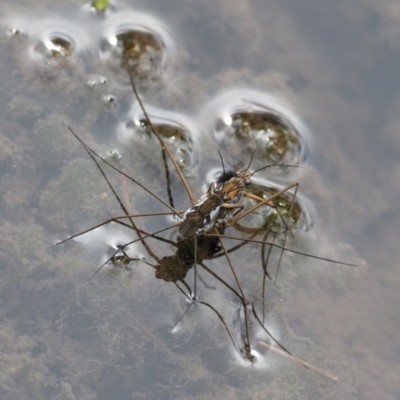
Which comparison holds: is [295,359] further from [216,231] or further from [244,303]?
[216,231]

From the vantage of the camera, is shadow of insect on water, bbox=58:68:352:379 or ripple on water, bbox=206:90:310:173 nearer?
shadow of insect on water, bbox=58:68:352:379

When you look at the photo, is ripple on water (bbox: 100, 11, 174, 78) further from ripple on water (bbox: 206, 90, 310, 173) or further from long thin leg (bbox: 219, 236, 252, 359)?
long thin leg (bbox: 219, 236, 252, 359)

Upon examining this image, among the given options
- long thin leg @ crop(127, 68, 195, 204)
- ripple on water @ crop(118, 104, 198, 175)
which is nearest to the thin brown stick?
long thin leg @ crop(127, 68, 195, 204)

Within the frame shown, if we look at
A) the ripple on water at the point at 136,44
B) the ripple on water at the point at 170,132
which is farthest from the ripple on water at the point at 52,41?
the ripple on water at the point at 170,132

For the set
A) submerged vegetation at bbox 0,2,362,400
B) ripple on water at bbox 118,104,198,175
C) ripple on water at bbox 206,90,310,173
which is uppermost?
ripple on water at bbox 206,90,310,173

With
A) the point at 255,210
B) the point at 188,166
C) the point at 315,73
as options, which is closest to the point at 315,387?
the point at 255,210

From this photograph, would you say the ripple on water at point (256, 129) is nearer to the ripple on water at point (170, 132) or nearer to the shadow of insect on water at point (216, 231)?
the ripple on water at point (170, 132)

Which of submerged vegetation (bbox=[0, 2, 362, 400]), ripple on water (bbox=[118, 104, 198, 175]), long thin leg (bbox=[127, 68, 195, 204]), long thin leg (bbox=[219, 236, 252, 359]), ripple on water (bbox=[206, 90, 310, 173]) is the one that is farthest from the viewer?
ripple on water (bbox=[206, 90, 310, 173])
